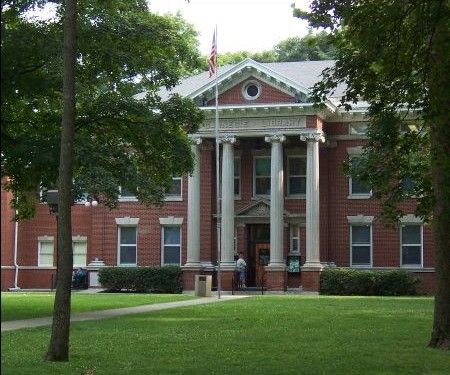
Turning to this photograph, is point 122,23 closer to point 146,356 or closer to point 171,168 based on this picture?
point 171,168

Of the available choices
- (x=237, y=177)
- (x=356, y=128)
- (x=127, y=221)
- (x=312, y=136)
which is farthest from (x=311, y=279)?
(x=127, y=221)

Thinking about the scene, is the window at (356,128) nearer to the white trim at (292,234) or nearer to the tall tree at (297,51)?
the white trim at (292,234)

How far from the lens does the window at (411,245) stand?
1650 inches

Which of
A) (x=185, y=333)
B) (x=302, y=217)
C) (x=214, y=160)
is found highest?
(x=214, y=160)

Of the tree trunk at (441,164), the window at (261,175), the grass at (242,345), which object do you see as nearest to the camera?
the grass at (242,345)

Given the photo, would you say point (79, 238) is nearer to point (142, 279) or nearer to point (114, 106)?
point (142, 279)

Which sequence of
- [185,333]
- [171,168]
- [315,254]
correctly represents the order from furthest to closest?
[315,254] < [171,168] < [185,333]

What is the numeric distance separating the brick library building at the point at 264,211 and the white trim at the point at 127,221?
2.1 inches

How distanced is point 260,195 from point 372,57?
30.5 metres

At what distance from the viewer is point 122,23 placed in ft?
77.5

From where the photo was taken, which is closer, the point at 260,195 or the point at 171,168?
the point at 171,168

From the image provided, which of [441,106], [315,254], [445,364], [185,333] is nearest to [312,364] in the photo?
[445,364]

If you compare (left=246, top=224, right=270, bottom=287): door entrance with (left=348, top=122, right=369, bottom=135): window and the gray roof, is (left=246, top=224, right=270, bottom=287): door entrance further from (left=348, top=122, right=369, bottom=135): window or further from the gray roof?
the gray roof

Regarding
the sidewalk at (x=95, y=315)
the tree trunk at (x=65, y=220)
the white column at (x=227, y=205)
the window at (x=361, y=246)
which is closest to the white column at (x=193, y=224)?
the white column at (x=227, y=205)
